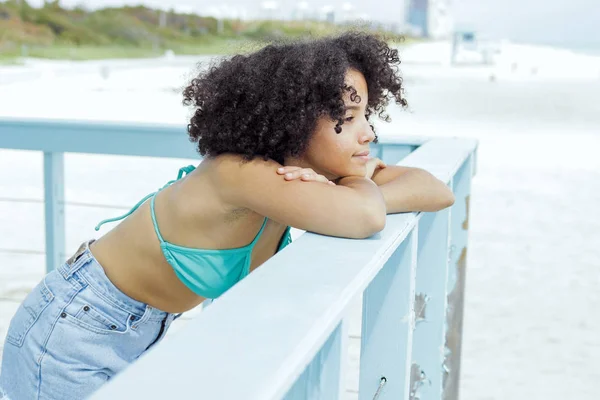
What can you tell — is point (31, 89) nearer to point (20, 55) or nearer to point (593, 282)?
point (20, 55)

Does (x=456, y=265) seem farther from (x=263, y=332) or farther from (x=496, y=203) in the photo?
(x=496, y=203)

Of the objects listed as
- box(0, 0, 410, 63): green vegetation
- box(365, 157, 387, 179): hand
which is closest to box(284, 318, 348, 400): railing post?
box(365, 157, 387, 179): hand

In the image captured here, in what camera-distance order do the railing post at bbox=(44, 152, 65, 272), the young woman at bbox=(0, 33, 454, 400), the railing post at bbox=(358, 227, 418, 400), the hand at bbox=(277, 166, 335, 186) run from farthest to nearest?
1. the railing post at bbox=(44, 152, 65, 272)
2. the young woman at bbox=(0, 33, 454, 400)
3. the hand at bbox=(277, 166, 335, 186)
4. the railing post at bbox=(358, 227, 418, 400)

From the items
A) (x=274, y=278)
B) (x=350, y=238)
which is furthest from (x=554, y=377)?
(x=274, y=278)

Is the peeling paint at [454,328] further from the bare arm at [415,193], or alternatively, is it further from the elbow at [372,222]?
the elbow at [372,222]

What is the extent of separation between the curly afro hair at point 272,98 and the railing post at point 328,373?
25.5 inches

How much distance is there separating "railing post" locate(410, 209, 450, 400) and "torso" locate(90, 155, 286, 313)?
26 cm

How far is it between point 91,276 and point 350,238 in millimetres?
621

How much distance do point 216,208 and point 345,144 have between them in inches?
9.4

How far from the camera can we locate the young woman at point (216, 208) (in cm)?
136

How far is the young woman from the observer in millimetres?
1356

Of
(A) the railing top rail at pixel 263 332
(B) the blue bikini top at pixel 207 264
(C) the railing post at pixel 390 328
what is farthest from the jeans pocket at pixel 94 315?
(A) the railing top rail at pixel 263 332

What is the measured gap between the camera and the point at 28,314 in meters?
1.48

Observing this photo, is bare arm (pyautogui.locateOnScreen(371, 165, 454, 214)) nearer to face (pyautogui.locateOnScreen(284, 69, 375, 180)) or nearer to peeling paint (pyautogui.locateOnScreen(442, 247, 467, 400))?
face (pyautogui.locateOnScreen(284, 69, 375, 180))
